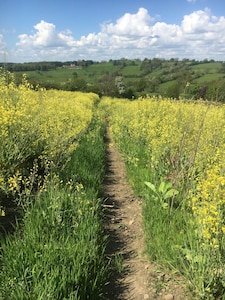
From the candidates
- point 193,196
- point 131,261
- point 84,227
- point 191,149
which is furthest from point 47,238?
point 191,149

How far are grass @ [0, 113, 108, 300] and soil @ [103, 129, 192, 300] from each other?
27 cm

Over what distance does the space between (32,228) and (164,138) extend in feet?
14.4

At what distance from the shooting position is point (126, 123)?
1329cm

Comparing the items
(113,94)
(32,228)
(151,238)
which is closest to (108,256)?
(151,238)

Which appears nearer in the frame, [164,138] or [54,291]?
[54,291]

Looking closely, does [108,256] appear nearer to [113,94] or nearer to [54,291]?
[54,291]

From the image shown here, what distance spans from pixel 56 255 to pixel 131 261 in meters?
1.38

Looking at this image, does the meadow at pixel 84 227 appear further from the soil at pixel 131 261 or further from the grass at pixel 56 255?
the soil at pixel 131 261

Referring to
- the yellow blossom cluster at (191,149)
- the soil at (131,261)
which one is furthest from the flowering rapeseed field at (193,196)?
the soil at (131,261)

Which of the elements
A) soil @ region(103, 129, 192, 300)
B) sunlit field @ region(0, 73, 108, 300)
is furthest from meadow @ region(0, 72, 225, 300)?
soil @ region(103, 129, 192, 300)

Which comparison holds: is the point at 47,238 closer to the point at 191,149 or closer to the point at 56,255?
the point at 56,255

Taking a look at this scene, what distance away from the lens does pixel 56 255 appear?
3164 millimetres

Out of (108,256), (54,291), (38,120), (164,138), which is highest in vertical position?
(38,120)

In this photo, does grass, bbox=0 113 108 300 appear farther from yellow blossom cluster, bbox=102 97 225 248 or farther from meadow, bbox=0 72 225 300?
yellow blossom cluster, bbox=102 97 225 248
